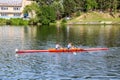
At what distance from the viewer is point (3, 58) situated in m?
58.7

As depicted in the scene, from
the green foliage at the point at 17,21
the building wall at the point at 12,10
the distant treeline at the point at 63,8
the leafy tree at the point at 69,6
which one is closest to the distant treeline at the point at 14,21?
the green foliage at the point at 17,21

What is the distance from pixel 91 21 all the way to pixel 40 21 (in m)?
22.7

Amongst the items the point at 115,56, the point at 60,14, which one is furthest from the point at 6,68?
the point at 60,14

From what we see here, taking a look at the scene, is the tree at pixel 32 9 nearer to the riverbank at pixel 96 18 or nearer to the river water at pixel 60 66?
the riverbank at pixel 96 18

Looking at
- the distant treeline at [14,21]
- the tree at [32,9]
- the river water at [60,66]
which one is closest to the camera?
the river water at [60,66]

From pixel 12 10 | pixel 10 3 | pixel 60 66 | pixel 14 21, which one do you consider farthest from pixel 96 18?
pixel 60 66

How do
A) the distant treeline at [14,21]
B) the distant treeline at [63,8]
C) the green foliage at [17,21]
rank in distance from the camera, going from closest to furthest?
the distant treeline at [63,8], the green foliage at [17,21], the distant treeline at [14,21]

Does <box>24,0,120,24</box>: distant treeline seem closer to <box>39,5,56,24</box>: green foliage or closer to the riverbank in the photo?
<box>39,5,56,24</box>: green foliage

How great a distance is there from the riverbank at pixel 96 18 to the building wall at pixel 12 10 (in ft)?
74.4

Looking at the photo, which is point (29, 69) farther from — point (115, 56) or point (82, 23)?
point (82, 23)

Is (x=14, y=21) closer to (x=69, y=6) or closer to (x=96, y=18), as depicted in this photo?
(x=69, y=6)

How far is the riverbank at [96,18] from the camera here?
167 metres

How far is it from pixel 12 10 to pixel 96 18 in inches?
1509

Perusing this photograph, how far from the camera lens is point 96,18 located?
170 meters
